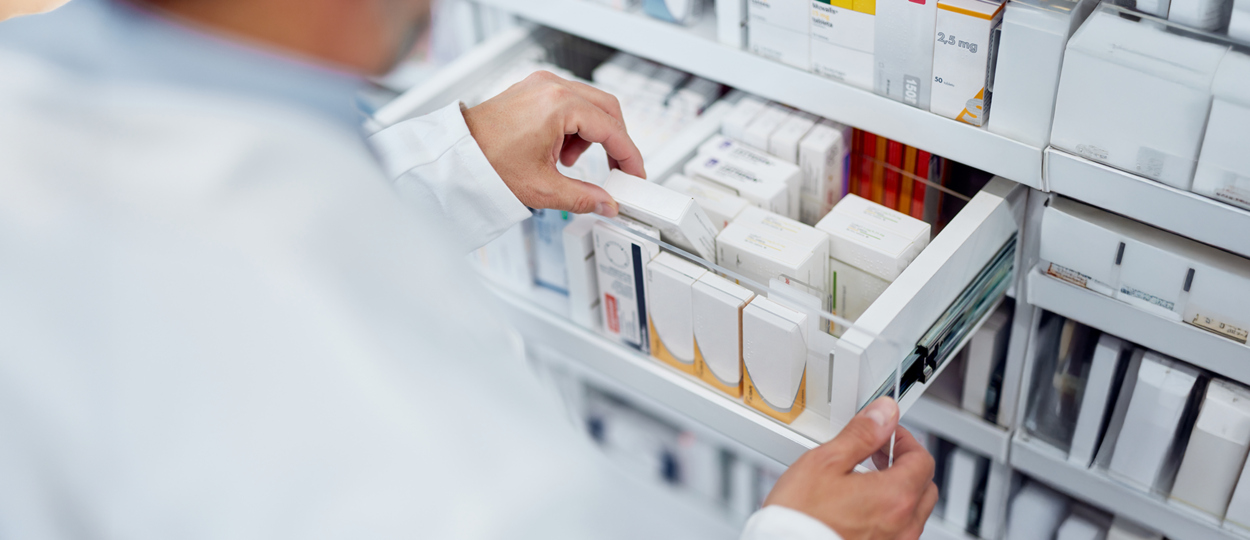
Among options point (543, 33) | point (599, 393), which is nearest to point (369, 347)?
point (543, 33)

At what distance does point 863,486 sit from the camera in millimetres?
930

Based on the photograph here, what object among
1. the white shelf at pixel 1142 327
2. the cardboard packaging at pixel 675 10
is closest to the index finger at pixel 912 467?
the white shelf at pixel 1142 327

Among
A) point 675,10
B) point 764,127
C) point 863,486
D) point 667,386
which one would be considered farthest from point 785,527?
point 675,10

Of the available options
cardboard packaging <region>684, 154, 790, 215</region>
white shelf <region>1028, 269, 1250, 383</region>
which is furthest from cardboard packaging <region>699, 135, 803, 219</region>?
white shelf <region>1028, 269, 1250, 383</region>

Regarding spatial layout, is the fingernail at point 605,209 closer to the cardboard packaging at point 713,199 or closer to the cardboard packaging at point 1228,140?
the cardboard packaging at point 713,199

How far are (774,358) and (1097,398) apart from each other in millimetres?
512

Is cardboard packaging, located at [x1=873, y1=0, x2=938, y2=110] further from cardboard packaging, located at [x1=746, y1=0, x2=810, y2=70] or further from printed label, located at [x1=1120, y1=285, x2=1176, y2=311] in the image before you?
printed label, located at [x1=1120, y1=285, x2=1176, y2=311]

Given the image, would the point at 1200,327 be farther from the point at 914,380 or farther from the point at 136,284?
the point at 136,284

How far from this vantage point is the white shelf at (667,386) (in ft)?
3.92

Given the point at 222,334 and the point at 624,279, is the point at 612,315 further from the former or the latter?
the point at 222,334

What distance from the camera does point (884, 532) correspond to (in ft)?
3.06

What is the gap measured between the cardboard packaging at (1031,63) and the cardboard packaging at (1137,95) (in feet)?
0.05

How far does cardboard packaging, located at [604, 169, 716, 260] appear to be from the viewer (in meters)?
1.18

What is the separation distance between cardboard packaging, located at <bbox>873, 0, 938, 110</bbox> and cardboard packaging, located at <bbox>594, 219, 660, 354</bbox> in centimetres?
37
